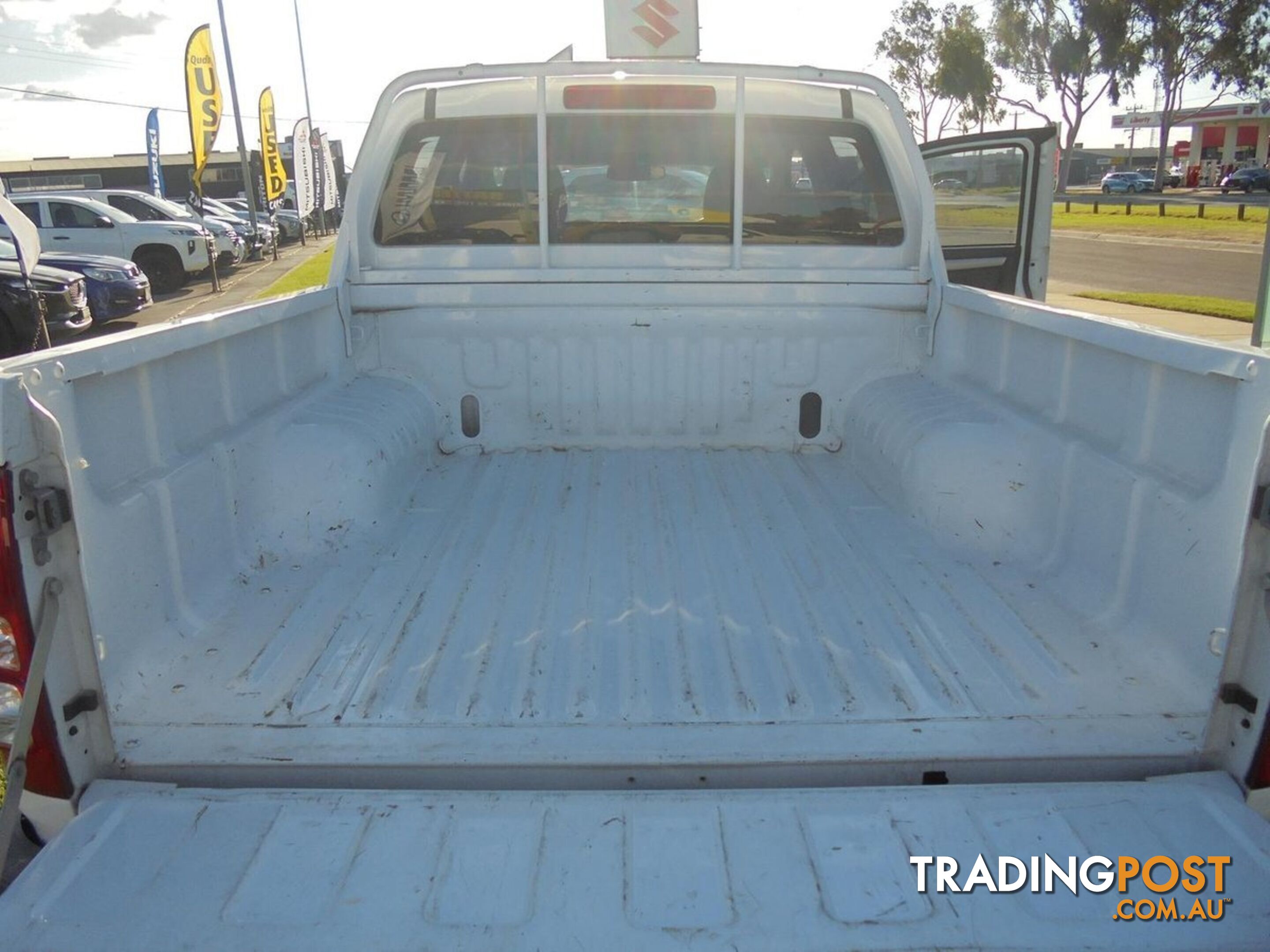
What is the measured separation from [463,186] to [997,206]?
3.52 m

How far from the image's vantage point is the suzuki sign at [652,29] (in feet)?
16.0

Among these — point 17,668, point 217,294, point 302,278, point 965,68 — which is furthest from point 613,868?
point 965,68

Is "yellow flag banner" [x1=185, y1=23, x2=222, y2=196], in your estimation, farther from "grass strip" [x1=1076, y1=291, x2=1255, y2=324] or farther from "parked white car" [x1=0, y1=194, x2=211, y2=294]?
"grass strip" [x1=1076, y1=291, x2=1255, y2=324]

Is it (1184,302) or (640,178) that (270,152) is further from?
(640,178)

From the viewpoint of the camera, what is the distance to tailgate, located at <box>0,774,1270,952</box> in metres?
1.48

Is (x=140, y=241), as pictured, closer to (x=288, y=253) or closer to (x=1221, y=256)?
(x=288, y=253)

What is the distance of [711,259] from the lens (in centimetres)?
392

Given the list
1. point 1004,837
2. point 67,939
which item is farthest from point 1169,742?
point 67,939

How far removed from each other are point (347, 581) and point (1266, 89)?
215ft

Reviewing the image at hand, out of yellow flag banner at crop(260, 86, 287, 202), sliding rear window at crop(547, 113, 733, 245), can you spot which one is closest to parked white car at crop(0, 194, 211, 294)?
yellow flag banner at crop(260, 86, 287, 202)

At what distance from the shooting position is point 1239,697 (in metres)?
1.79

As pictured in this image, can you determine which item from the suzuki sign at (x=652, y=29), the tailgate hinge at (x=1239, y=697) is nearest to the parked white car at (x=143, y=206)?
the suzuki sign at (x=652, y=29)

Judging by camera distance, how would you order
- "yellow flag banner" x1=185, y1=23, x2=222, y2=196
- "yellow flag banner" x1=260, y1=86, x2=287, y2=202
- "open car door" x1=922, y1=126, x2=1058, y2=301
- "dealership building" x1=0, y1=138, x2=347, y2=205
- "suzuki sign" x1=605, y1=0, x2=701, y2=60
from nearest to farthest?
"suzuki sign" x1=605, y1=0, x2=701, y2=60 < "open car door" x1=922, y1=126, x2=1058, y2=301 < "yellow flag banner" x1=185, y1=23, x2=222, y2=196 < "yellow flag banner" x1=260, y1=86, x2=287, y2=202 < "dealership building" x1=0, y1=138, x2=347, y2=205

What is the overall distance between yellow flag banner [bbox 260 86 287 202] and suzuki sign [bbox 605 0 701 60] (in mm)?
21876
